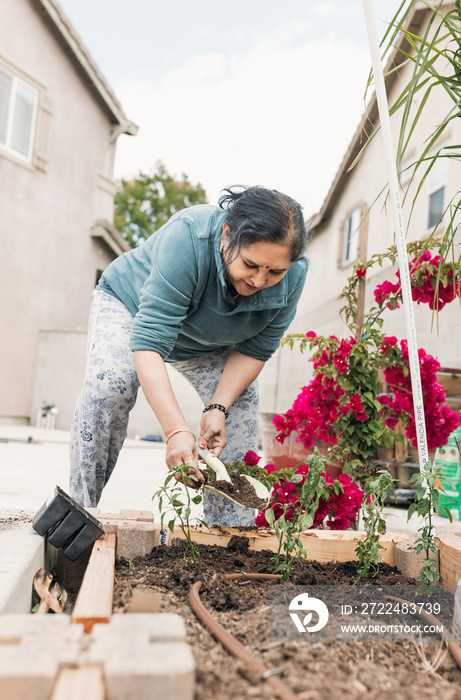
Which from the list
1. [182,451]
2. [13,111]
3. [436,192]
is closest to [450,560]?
[182,451]

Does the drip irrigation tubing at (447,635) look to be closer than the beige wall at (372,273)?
Yes

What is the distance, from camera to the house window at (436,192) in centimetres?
639

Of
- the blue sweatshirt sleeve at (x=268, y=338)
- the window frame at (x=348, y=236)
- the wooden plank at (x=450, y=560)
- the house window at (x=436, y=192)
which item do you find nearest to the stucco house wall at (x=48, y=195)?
the window frame at (x=348, y=236)

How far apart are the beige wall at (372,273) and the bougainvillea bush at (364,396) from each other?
66.4 inches

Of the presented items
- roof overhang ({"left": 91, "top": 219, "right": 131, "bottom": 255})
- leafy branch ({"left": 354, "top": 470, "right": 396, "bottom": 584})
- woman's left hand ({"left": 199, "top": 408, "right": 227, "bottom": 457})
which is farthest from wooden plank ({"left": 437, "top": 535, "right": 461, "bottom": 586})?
roof overhang ({"left": 91, "top": 219, "right": 131, "bottom": 255})

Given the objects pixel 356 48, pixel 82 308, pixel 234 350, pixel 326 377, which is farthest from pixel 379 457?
pixel 82 308

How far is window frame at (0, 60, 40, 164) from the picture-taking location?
8062mm

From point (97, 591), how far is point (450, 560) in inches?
30.9

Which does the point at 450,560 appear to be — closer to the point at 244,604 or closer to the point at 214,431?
the point at 244,604

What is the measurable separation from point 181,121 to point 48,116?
14385 mm

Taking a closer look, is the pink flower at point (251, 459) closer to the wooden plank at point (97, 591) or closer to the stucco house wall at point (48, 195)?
the wooden plank at point (97, 591)

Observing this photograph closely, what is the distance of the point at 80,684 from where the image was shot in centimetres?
59

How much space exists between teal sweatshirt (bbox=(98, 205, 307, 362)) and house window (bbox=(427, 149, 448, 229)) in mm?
4994

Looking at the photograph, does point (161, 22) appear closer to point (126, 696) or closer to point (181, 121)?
point (181, 121)
